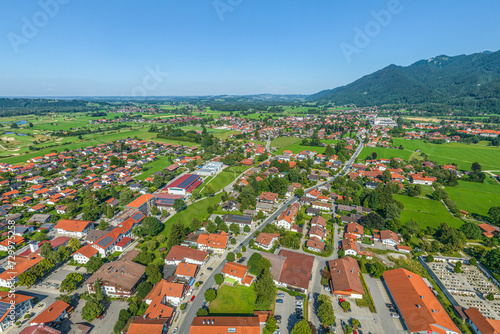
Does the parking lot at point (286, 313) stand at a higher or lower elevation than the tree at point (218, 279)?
lower

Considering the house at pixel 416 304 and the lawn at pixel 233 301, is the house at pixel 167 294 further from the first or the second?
the house at pixel 416 304

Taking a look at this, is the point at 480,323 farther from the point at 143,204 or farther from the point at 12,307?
the point at 143,204

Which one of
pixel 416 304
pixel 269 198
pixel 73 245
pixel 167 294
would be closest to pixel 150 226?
pixel 73 245

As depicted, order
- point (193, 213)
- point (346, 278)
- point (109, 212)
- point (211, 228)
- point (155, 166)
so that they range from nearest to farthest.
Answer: point (346, 278) < point (211, 228) < point (109, 212) < point (193, 213) < point (155, 166)

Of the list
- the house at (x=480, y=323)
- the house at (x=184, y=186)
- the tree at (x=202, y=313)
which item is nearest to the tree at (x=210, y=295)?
the tree at (x=202, y=313)

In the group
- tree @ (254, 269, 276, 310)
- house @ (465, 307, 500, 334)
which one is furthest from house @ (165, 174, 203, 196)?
house @ (465, 307, 500, 334)

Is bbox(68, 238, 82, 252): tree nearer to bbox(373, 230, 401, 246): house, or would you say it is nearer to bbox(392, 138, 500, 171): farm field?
bbox(373, 230, 401, 246): house
